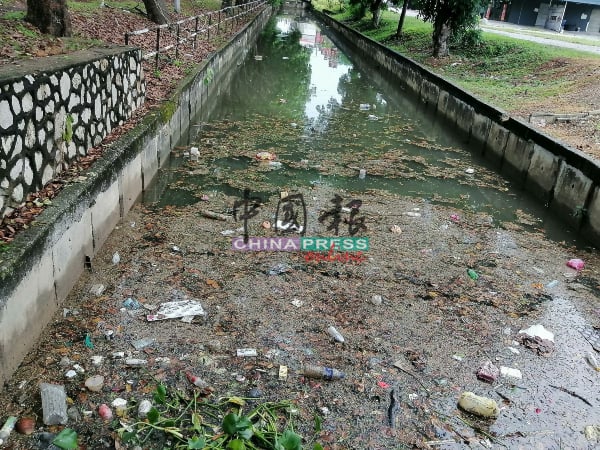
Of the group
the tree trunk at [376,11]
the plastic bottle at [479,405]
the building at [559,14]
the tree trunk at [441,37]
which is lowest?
the plastic bottle at [479,405]

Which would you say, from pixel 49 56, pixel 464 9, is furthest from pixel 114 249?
pixel 464 9

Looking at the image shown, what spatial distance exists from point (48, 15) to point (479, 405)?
25.2 feet

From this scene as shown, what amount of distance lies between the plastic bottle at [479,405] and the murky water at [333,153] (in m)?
3.23

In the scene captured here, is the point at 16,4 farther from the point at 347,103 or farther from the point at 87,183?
the point at 87,183

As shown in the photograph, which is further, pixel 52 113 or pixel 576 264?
pixel 576 264

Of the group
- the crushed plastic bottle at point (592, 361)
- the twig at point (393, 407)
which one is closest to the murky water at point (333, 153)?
the crushed plastic bottle at point (592, 361)

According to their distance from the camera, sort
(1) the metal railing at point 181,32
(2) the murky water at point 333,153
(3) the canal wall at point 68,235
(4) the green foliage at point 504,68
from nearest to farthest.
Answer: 1. (3) the canal wall at point 68,235
2. (2) the murky water at point 333,153
3. (1) the metal railing at point 181,32
4. (4) the green foliage at point 504,68

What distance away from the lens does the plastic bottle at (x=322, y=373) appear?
10.1 feet

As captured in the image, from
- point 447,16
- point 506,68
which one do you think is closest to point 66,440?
point 506,68

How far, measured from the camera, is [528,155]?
7.10 m

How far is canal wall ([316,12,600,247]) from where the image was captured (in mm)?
5672

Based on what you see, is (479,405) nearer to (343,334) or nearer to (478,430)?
(478,430)

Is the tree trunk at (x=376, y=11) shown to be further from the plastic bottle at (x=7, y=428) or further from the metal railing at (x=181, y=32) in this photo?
the plastic bottle at (x=7, y=428)

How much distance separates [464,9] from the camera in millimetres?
14438
